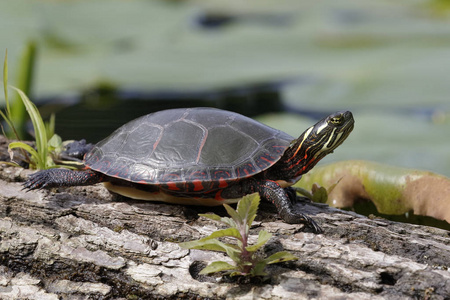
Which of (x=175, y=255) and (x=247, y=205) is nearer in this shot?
(x=247, y=205)

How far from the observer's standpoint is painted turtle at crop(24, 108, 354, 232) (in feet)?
6.64

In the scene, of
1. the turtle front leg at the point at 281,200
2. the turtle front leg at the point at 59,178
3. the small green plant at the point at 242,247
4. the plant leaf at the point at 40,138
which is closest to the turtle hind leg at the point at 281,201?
the turtle front leg at the point at 281,200

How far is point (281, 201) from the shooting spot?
1.96 m

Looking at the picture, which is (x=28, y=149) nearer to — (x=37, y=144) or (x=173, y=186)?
(x=37, y=144)

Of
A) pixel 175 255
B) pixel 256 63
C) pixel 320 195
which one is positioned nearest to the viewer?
pixel 175 255

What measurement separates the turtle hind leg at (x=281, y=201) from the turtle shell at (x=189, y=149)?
0.07 m

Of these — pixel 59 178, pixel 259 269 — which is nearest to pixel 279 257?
pixel 259 269

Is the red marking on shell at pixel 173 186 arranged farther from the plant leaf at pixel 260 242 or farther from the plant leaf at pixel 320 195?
the plant leaf at pixel 320 195

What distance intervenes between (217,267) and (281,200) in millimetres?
489

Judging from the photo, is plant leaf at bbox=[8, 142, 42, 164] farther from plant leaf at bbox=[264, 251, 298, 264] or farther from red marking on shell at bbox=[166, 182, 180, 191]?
plant leaf at bbox=[264, 251, 298, 264]

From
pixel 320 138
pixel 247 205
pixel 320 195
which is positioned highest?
pixel 320 138

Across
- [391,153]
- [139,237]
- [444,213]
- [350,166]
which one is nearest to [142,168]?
[139,237]

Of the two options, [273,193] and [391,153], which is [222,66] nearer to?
[391,153]

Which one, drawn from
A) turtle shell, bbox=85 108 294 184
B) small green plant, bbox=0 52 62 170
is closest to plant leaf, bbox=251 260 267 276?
turtle shell, bbox=85 108 294 184
